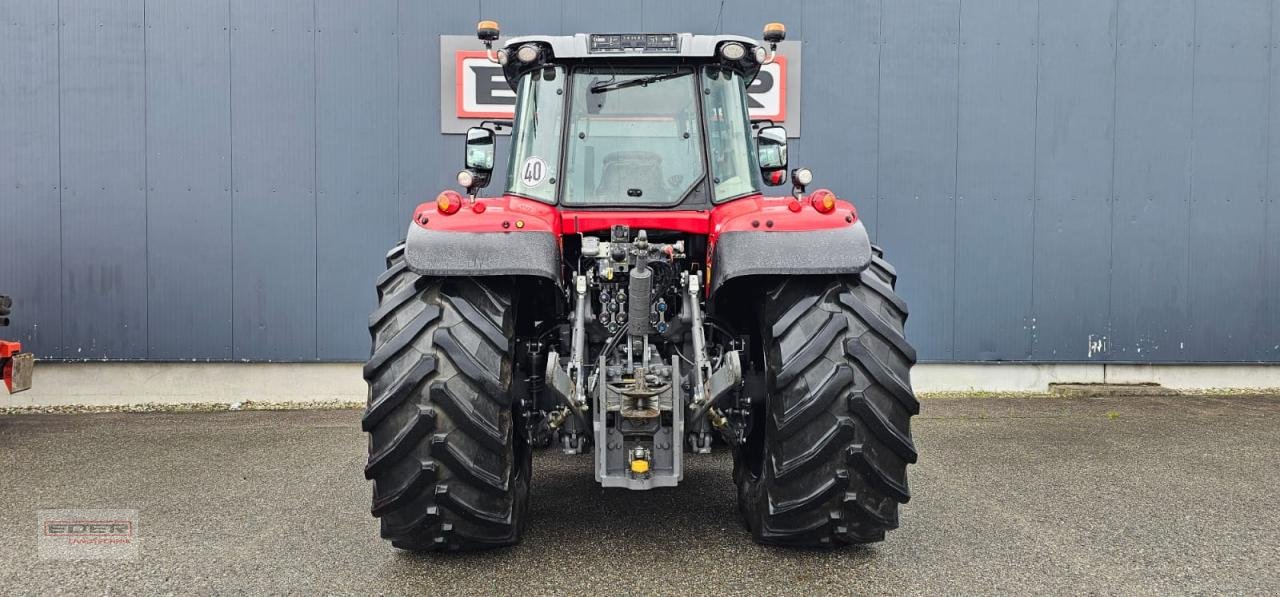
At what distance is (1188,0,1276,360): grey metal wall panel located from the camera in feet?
25.6

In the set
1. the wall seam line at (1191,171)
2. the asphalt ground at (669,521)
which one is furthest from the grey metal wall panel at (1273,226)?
the asphalt ground at (669,521)

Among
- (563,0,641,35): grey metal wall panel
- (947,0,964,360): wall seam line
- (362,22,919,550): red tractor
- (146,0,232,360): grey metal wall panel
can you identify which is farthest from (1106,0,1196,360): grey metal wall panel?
(146,0,232,360): grey metal wall panel

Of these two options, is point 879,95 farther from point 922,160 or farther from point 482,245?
point 482,245

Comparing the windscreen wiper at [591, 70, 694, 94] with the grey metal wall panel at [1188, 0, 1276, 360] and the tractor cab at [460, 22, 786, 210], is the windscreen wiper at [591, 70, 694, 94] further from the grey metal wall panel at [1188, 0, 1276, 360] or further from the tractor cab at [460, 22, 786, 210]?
the grey metal wall panel at [1188, 0, 1276, 360]

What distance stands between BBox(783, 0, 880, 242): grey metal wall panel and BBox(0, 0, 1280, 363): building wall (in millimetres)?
20

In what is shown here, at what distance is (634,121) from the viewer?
380 centimetres

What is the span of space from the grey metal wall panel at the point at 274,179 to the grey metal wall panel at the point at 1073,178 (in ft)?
21.6

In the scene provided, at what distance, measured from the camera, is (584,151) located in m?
3.78

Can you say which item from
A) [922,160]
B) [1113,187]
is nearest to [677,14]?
[922,160]

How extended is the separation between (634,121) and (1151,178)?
6208mm

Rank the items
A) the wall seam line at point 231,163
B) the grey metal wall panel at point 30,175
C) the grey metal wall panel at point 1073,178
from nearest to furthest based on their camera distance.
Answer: the grey metal wall panel at point 30,175, the wall seam line at point 231,163, the grey metal wall panel at point 1073,178

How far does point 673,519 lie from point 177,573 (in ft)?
6.67

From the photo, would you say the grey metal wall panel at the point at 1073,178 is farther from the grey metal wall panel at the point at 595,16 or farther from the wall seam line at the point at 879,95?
the grey metal wall panel at the point at 595,16

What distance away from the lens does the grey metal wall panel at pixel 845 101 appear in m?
7.59
